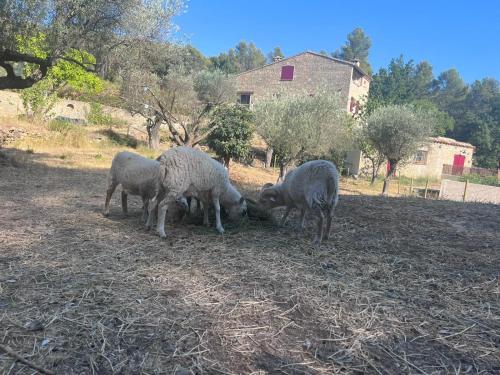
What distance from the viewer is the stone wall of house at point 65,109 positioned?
25.2 metres

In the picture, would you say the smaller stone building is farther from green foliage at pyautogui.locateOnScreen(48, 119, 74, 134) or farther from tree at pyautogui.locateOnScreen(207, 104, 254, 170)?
green foliage at pyautogui.locateOnScreen(48, 119, 74, 134)

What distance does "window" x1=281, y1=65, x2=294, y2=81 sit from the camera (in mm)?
44938

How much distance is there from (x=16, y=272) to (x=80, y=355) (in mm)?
2073

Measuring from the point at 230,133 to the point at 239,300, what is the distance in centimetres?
2022

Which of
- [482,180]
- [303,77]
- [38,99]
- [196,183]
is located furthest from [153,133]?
[482,180]

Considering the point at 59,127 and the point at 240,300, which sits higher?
the point at 59,127

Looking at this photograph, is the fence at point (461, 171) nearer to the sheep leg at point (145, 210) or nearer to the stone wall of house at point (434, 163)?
the stone wall of house at point (434, 163)

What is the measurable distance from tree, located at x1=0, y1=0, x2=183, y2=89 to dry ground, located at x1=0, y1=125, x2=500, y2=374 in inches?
241

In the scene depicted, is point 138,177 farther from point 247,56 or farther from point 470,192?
point 247,56

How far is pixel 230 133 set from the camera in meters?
23.9

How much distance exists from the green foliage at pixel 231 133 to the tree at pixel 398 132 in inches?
389

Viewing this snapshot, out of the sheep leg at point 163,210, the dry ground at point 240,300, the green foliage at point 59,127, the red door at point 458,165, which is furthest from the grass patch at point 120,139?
the red door at point 458,165

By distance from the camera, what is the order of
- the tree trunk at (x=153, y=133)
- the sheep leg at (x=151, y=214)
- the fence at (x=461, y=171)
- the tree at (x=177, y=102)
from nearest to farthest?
1. the sheep leg at (x=151, y=214)
2. the tree at (x=177, y=102)
3. the tree trunk at (x=153, y=133)
4. the fence at (x=461, y=171)

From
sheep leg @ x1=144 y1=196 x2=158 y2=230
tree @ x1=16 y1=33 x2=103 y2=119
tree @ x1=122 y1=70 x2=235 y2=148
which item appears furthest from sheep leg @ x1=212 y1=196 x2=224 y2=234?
tree @ x1=122 y1=70 x2=235 y2=148
